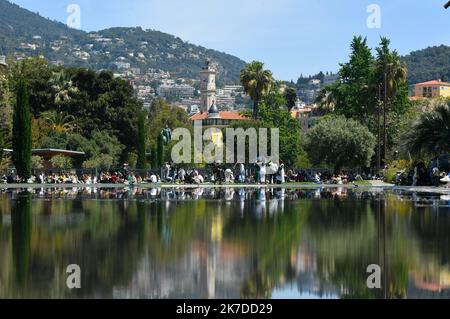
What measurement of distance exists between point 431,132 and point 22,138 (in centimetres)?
2587

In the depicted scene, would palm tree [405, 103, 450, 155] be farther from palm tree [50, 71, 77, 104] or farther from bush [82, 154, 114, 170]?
palm tree [50, 71, 77, 104]

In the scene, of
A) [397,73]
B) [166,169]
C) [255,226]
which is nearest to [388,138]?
[397,73]

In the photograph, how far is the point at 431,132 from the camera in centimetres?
4612

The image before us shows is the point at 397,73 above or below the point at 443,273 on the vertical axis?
above

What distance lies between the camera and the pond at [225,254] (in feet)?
32.5

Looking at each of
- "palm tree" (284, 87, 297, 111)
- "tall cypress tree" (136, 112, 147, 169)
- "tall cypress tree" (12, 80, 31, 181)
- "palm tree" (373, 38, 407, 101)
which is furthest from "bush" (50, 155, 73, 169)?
"palm tree" (284, 87, 297, 111)

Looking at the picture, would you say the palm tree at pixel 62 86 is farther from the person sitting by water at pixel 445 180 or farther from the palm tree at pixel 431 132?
the person sitting by water at pixel 445 180

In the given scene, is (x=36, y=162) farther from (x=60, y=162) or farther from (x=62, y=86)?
(x=62, y=86)

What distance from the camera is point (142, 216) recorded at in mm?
22062

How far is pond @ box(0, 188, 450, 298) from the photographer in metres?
9.91

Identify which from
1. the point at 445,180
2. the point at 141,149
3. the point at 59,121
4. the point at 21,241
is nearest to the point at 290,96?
the point at 59,121

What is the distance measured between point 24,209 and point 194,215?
5.50 metres
